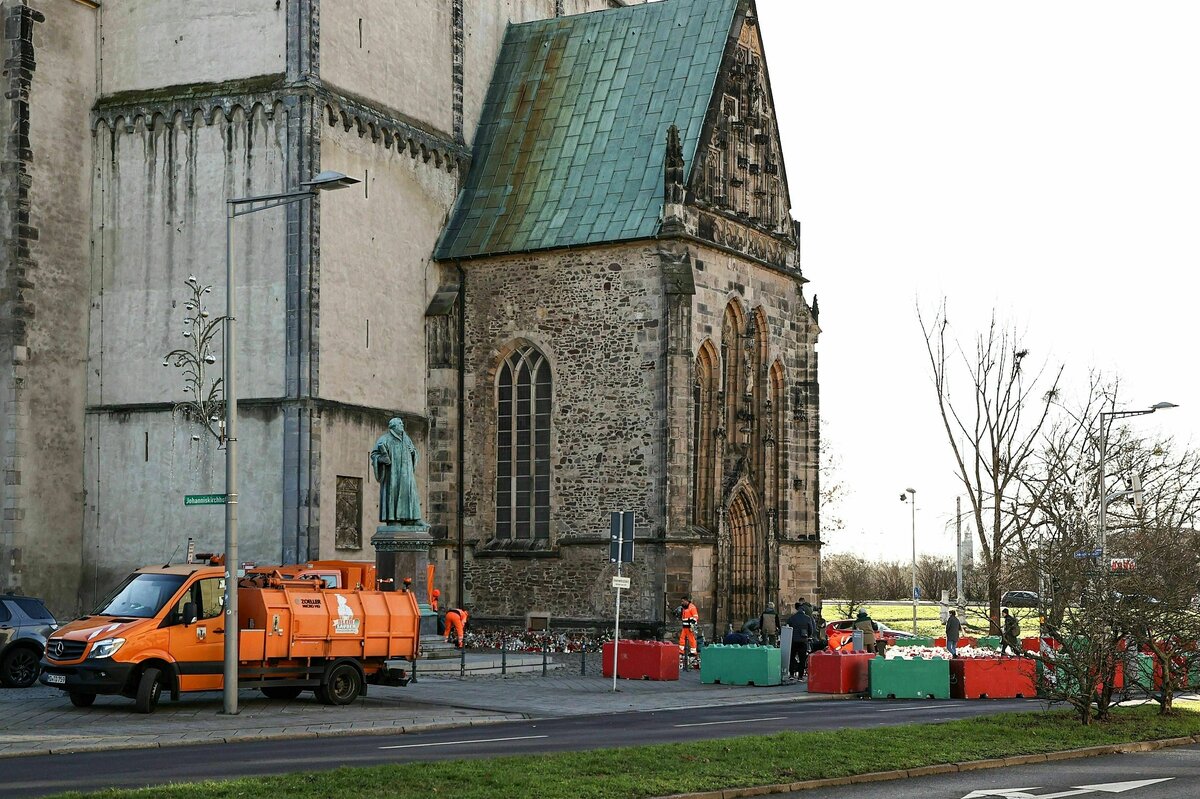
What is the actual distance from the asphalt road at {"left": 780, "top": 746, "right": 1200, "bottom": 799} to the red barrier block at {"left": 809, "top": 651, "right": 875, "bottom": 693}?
11295 mm

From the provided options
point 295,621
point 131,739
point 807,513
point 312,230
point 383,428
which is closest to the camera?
point 131,739

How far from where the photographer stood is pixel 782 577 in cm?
Result: 4266

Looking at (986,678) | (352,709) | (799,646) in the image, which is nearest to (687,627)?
(799,646)

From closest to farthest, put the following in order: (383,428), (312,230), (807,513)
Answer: (312,230) → (383,428) → (807,513)

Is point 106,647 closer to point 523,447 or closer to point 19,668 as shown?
point 19,668

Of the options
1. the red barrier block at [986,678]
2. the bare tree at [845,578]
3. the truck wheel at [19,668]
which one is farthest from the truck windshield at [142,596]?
the bare tree at [845,578]

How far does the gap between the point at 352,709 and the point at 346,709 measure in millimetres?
85

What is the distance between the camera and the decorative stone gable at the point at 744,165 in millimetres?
39250

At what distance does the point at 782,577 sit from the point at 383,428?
11696 millimetres

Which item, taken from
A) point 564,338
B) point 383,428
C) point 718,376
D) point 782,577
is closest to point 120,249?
point 383,428

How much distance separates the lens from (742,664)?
31406mm

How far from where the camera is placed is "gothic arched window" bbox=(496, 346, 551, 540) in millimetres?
39594

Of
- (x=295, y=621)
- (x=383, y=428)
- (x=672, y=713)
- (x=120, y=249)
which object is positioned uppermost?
(x=120, y=249)

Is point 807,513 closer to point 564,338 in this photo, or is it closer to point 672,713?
point 564,338
